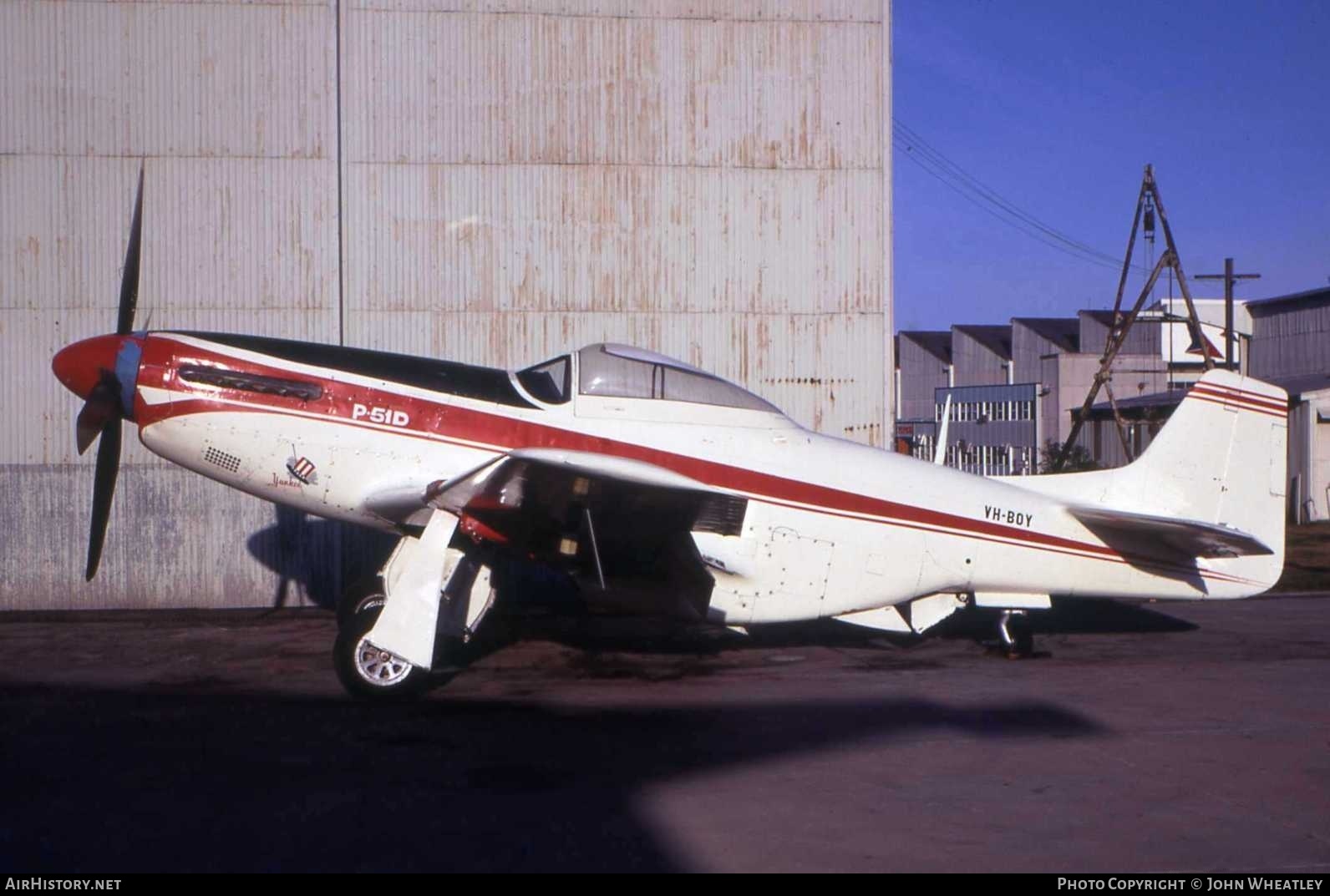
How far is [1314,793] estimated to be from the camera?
5.89 metres

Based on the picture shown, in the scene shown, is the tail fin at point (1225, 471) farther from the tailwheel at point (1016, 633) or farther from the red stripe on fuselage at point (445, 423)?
the red stripe on fuselage at point (445, 423)

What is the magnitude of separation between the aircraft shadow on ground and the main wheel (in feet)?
0.59

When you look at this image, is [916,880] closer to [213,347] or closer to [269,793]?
[269,793]

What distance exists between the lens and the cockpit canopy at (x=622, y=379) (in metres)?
9.11

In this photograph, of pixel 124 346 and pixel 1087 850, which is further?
pixel 124 346

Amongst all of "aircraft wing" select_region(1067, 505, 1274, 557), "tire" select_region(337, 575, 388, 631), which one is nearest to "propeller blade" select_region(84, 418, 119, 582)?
"tire" select_region(337, 575, 388, 631)

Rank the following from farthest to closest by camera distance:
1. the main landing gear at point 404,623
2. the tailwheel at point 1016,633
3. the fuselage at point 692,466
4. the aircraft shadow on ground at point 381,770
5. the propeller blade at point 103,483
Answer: the tailwheel at point 1016,633
the propeller blade at point 103,483
the fuselage at point 692,466
the main landing gear at point 404,623
the aircraft shadow on ground at point 381,770

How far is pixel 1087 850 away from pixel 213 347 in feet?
22.8

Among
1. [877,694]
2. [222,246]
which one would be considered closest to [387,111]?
[222,246]

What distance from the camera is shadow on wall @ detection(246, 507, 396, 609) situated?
13.6 metres

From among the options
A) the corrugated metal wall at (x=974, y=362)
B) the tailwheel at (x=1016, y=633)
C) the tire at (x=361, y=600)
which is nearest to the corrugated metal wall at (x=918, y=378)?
the corrugated metal wall at (x=974, y=362)

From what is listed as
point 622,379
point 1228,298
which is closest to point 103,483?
point 622,379

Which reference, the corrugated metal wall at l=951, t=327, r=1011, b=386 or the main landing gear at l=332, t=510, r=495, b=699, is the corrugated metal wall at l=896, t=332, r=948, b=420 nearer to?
the corrugated metal wall at l=951, t=327, r=1011, b=386

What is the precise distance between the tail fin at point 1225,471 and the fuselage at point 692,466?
0.44 meters
